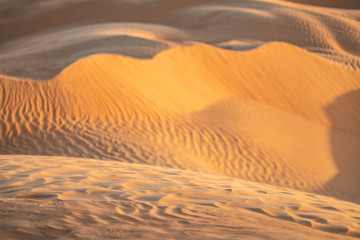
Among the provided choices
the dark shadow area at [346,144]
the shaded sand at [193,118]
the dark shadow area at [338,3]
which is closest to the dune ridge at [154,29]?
the shaded sand at [193,118]

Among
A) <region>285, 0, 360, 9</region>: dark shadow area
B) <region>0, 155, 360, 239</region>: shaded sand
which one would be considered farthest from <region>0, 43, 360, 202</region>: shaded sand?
<region>285, 0, 360, 9</region>: dark shadow area

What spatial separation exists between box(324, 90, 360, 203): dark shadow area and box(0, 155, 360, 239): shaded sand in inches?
269

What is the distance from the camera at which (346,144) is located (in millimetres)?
12883

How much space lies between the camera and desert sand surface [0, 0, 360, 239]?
325cm

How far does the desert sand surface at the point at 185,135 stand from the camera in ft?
10.7

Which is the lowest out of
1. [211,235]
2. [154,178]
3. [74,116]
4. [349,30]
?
[211,235]

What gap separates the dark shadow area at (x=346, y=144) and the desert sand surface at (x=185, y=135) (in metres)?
0.05

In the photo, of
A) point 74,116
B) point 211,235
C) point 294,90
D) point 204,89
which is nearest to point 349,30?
point 294,90

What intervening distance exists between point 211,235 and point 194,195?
46.4 inches

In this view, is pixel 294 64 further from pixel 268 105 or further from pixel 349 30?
pixel 349 30

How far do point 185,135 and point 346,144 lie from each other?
16.7ft

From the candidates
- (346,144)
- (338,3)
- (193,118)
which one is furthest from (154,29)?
(338,3)

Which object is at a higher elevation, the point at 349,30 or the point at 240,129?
the point at 349,30

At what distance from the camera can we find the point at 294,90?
47.6 ft
